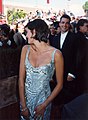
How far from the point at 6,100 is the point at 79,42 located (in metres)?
1.01

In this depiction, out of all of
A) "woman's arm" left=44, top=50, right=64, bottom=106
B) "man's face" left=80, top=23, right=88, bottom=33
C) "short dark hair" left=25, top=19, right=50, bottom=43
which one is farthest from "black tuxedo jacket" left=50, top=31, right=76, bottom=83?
"short dark hair" left=25, top=19, right=50, bottom=43

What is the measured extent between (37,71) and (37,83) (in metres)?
0.09

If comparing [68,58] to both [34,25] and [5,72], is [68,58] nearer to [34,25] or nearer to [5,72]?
[5,72]

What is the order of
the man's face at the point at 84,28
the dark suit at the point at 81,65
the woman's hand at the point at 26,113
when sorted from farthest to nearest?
the man's face at the point at 84,28 < the dark suit at the point at 81,65 < the woman's hand at the point at 26,113

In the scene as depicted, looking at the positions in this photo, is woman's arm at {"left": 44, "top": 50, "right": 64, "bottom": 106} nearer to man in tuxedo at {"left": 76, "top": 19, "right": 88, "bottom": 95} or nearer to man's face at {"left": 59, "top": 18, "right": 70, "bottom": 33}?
man in tuxedo at {"left": 76, "top": 19, "right": 88, "bottom": 95}

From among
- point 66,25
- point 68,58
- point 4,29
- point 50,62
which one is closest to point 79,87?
point 68,58

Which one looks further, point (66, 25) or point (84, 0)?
point (84, 0)

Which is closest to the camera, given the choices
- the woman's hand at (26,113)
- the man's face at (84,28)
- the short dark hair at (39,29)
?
the short dark hair at (39,29)

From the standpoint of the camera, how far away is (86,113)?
5.81ft

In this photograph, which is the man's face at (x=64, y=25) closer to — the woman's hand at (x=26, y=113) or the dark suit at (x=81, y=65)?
the dark suit at (x=81, y=65)

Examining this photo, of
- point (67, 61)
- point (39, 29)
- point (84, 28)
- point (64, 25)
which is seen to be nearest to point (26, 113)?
point (39, 29)

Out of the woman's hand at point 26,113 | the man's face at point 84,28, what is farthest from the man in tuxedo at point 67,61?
the woman's hand at point 26,113

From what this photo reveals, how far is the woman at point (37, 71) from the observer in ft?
7.44

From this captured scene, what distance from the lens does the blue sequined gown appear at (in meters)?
2.26
